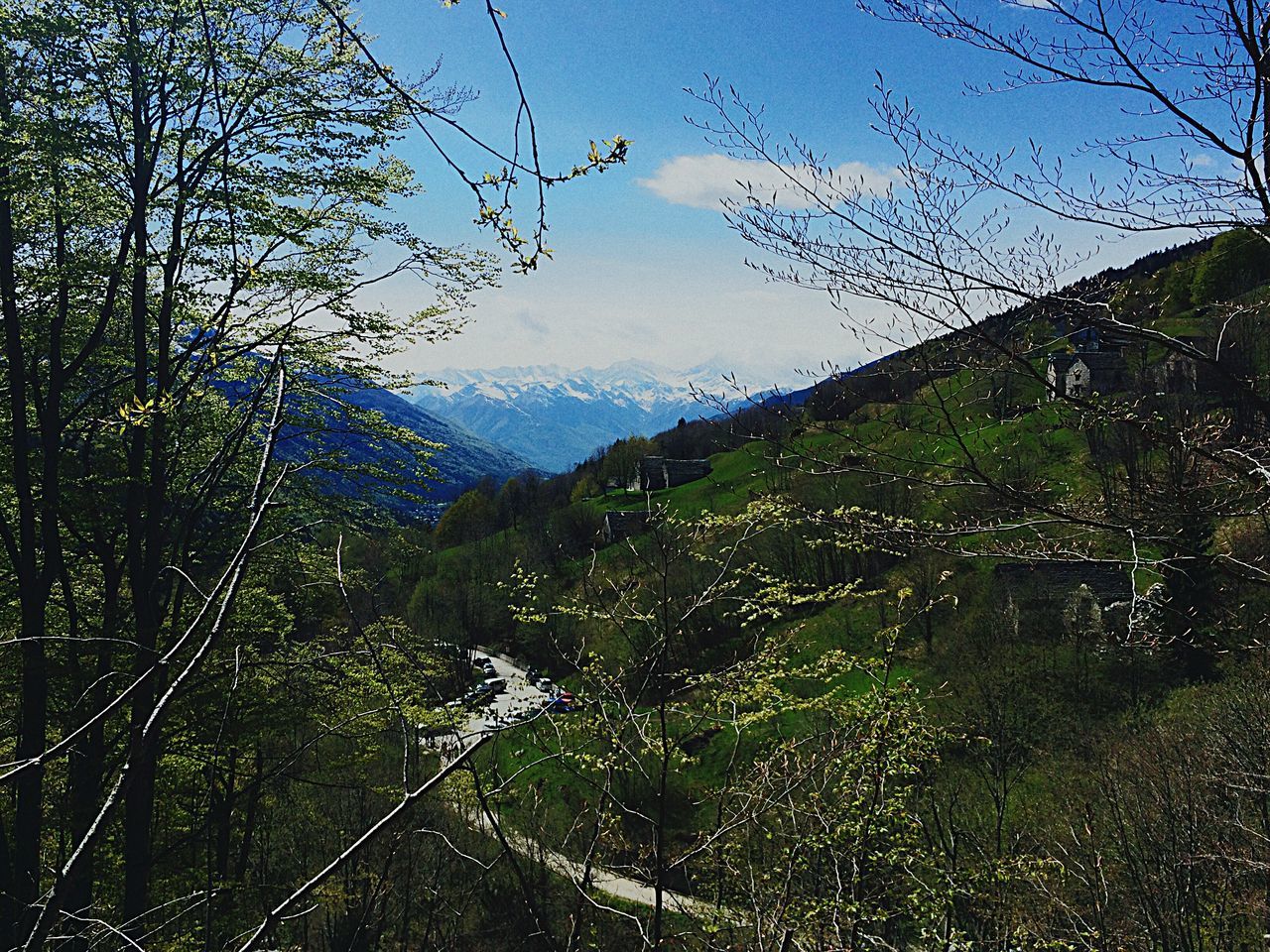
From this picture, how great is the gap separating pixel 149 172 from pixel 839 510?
8.41 metres

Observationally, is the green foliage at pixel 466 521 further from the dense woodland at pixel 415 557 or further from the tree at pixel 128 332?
the tree at pixel 128 332

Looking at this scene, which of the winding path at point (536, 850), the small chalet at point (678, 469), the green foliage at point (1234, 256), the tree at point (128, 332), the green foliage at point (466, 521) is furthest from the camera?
the green foliage at point (466, 521)

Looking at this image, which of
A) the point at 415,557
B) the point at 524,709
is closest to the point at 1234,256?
the point at 524,709

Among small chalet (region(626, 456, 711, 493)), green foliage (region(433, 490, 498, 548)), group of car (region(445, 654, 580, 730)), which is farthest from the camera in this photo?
green foliage (region(433, 490, 498, 548))

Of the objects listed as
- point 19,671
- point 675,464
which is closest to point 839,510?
point 19,671

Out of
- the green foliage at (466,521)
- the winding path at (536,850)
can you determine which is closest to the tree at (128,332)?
the winding path at (536,850)

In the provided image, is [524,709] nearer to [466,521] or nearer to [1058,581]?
[1058,581]

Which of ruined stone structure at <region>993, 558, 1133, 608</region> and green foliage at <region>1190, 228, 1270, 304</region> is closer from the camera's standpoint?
green foliage at <region>1190, 228, 1270, 304</region>

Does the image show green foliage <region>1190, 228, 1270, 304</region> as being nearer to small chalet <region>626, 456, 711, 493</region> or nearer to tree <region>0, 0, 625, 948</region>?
tree <region>0, 0, 625, 948</region>

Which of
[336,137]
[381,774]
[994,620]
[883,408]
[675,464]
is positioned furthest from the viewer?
[675,464]

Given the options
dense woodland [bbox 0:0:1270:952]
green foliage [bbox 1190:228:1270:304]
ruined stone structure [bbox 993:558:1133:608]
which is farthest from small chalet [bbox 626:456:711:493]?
dense woodland [bbox 0:0:1270:952]

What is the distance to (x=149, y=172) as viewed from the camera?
27.1 ft

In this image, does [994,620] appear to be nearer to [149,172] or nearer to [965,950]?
[965,950]

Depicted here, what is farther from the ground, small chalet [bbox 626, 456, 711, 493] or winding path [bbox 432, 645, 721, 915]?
small chalet [bbox 626, 456, 711, 493]
